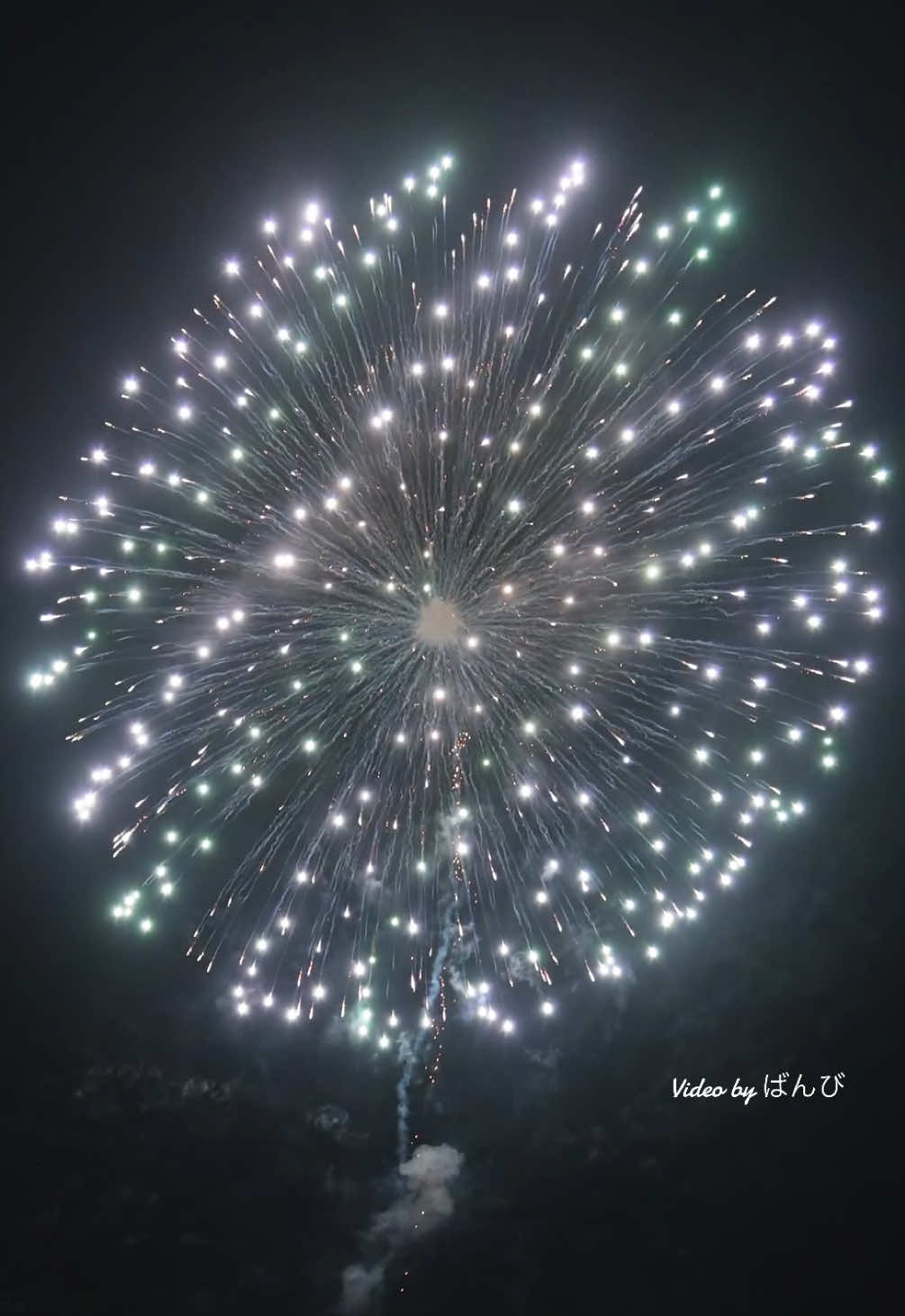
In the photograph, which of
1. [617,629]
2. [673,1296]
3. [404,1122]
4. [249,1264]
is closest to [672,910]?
[617,629]

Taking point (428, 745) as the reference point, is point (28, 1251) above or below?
below

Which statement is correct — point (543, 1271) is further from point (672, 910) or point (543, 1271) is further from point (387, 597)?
point (387, 597)

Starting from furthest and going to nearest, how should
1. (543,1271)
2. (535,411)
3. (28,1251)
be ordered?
(543,1271)
(28,1251)
(535,411)

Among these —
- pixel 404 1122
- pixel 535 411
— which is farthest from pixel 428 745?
pixel 404 1122

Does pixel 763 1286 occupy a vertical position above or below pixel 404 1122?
below

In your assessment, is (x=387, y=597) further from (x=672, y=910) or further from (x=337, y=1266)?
(x=337, y=1266)

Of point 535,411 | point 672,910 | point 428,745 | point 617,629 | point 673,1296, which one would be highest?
point 535,411

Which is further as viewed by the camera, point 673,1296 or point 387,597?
point 673,1296

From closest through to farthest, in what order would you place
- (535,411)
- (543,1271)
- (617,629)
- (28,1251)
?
(535,411)
(617,629)
(28,1251)
(543,1271)

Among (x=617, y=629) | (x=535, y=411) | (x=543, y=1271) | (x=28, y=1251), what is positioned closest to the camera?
(x=535, y=411)
